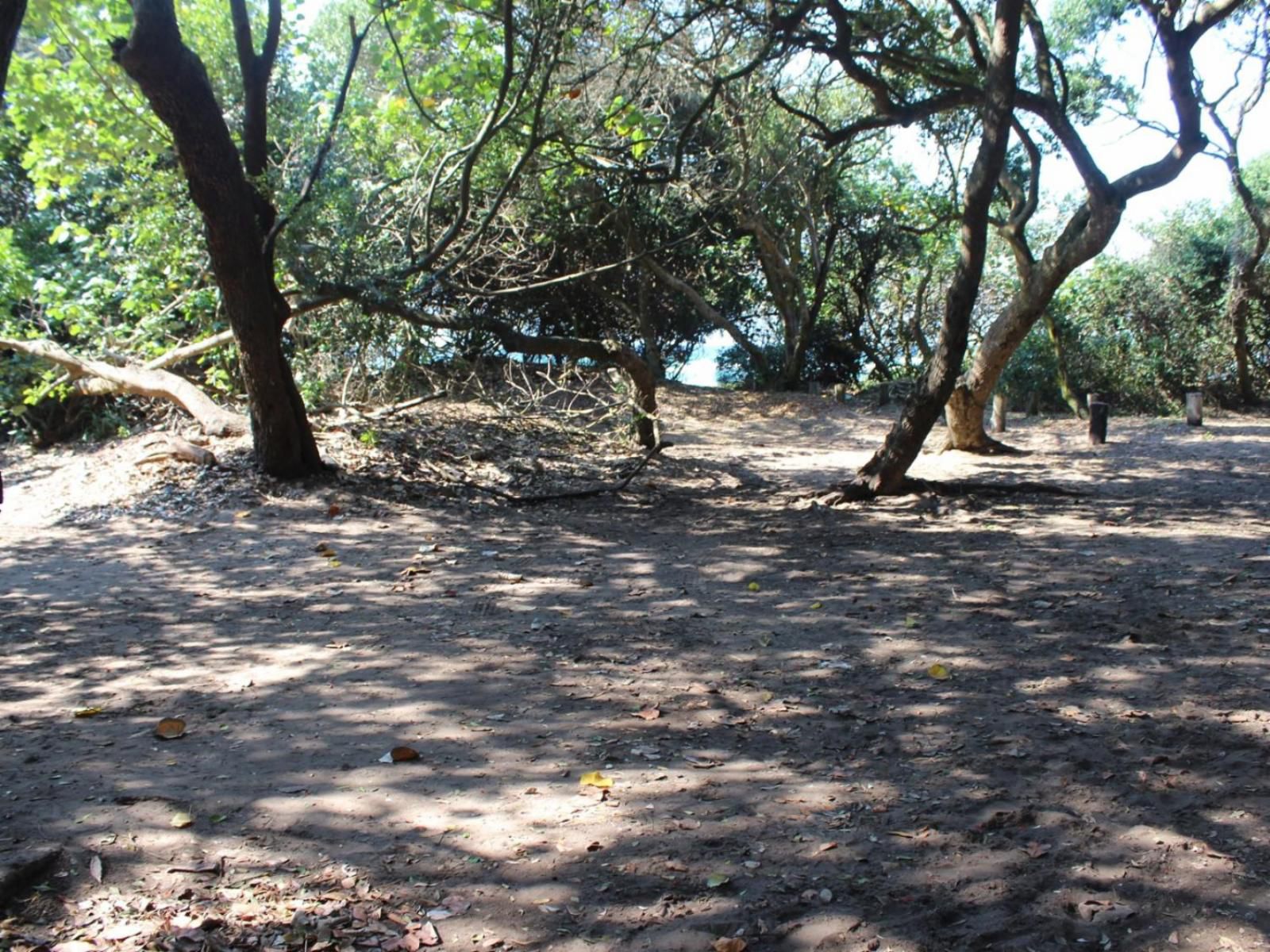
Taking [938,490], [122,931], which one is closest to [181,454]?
[938,490]

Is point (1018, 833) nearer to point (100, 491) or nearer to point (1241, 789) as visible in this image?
point (1241, 789)

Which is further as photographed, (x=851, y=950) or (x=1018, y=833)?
(x=1018, y=833)

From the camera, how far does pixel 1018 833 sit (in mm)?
3266

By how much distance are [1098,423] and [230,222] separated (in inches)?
383

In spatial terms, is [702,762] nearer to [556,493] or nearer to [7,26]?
[7,26]

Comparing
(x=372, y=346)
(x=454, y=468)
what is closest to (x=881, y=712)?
(x=454, y=468)

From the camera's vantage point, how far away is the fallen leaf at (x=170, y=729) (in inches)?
160

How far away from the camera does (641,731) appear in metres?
4.20

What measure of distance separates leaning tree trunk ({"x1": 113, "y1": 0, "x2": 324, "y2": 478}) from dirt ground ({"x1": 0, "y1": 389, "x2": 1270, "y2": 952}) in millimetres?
1051

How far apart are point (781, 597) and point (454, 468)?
5097mm

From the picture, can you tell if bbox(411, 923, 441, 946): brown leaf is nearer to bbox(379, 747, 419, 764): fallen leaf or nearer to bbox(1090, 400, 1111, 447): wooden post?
bbox(379, 747, 419, 764): fallen leaf

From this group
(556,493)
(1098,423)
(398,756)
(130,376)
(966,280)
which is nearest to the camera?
(398,756)

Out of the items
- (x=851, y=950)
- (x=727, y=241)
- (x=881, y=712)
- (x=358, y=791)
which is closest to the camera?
(x=851, y=950)

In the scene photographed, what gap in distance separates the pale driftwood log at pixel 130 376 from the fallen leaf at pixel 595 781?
8.46 m
